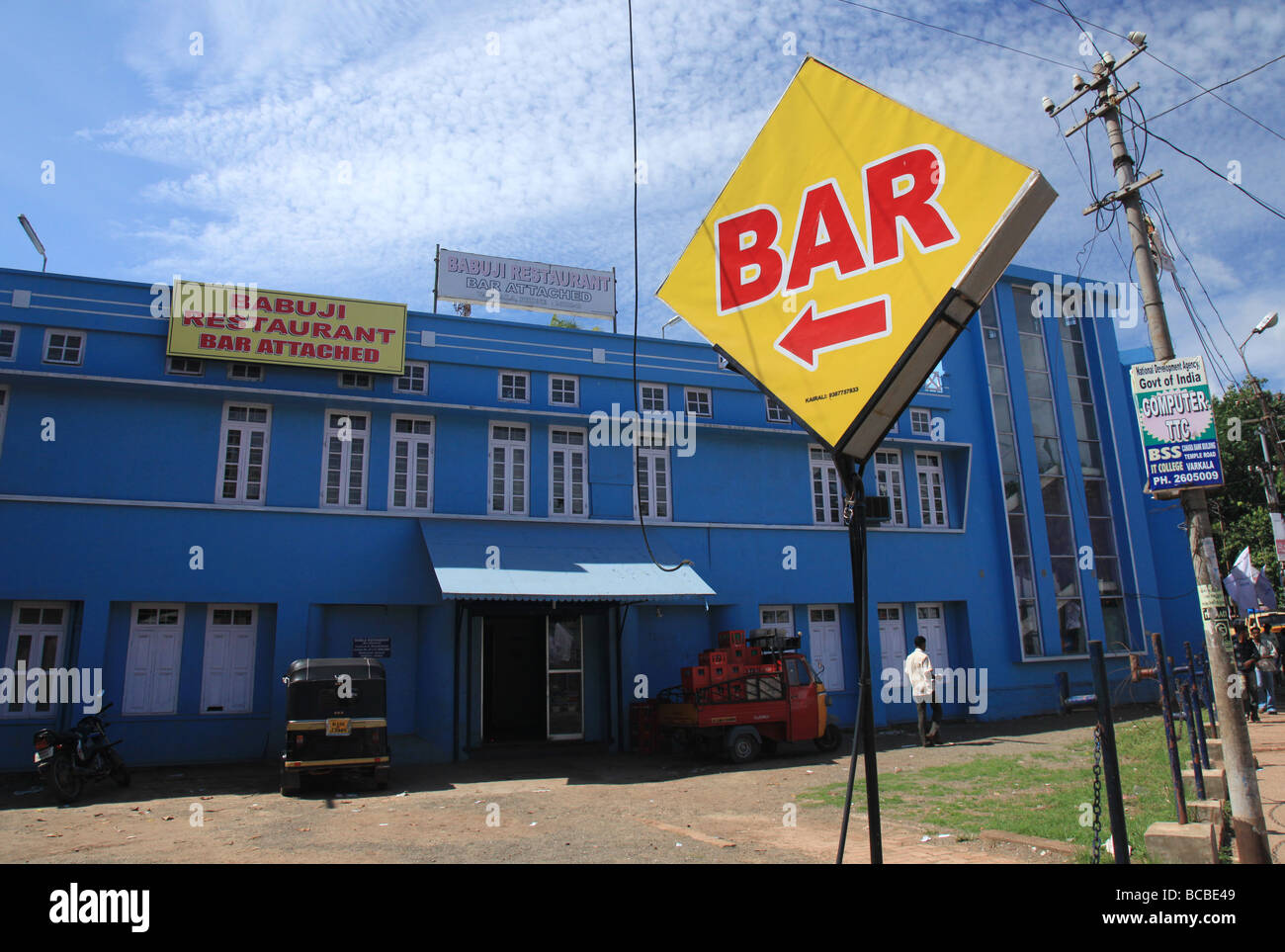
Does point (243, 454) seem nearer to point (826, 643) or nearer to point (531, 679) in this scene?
point (531, 679)

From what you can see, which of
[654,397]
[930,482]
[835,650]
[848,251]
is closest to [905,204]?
[848,251]

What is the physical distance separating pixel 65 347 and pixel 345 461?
5124mm

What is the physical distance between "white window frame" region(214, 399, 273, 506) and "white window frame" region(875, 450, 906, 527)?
44.4 feet

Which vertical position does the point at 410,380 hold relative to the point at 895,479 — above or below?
above

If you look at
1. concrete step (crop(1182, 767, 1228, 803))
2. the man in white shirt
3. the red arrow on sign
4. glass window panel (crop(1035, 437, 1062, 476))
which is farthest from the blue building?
the red arrow on sign

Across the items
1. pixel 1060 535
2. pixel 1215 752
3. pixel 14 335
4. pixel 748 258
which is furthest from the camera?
pixel 1060 535

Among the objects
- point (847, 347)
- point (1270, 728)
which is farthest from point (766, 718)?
point (847, 347)

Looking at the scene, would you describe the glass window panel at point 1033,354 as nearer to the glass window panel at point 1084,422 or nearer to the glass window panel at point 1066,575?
the glass window panel at point 1084,422

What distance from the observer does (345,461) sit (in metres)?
16.0

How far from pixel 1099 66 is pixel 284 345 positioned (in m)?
13.7

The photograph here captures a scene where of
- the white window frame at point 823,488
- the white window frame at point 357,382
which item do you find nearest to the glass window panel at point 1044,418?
the white window frame at point 823,488

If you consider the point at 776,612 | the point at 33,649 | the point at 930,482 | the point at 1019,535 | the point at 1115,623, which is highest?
the point at 930,482
